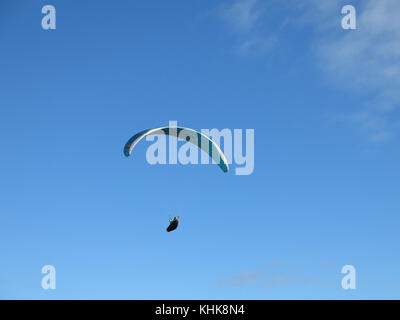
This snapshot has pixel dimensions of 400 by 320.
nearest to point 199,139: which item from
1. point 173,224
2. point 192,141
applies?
point 192,141

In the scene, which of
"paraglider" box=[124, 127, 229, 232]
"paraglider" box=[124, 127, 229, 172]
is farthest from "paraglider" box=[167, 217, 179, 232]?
"paraglider" box=[124, 127, 229, 172]

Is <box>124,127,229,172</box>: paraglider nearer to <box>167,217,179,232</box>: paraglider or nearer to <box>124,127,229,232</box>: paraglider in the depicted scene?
<box>124,127,229,232</box>: paraglider

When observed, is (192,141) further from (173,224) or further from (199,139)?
(173,224)

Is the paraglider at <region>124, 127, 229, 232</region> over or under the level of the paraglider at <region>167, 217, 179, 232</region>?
over

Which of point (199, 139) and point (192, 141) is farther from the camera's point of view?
point (192, 141)

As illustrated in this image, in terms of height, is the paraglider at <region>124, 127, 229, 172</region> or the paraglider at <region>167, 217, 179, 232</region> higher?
the paraglider at <region>124, 127, 229, 172</region>

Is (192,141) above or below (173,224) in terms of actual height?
above

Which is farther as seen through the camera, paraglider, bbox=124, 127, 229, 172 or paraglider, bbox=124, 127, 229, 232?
paraglider, bbox=124, 127, 229, 172

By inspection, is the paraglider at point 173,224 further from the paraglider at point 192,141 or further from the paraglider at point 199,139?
the paraglider at point 199,139
